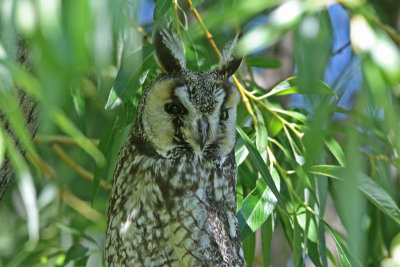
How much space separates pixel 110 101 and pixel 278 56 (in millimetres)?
2268

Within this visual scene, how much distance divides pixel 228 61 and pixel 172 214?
501 millimetres

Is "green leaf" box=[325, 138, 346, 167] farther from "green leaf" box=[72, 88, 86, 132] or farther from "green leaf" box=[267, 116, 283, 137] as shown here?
"green leaf" box=[72, 88, 86, 132]

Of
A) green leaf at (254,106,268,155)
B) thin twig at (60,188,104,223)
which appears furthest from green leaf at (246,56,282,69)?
thin twig at (60,188,104,223)

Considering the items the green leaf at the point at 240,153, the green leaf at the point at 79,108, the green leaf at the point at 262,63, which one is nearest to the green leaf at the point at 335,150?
the green leaf at the point at 240,153

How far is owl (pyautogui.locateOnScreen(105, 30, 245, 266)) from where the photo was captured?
205 cm

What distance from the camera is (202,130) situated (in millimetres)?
2021

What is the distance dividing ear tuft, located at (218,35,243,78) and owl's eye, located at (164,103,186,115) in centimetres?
19

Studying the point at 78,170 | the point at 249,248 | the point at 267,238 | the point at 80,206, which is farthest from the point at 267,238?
the point at 80,206

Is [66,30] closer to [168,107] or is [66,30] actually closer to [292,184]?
[168,107]

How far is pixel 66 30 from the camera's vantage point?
3.67 feet

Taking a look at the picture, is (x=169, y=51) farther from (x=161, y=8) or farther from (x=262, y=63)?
(x=262, y=63)

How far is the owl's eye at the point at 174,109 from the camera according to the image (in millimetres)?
2066

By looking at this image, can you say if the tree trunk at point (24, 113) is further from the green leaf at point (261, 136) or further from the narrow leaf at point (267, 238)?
the narrow leaf at point (267, 238)

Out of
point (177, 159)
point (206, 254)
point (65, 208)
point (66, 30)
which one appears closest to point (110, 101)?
point (177, 159)
